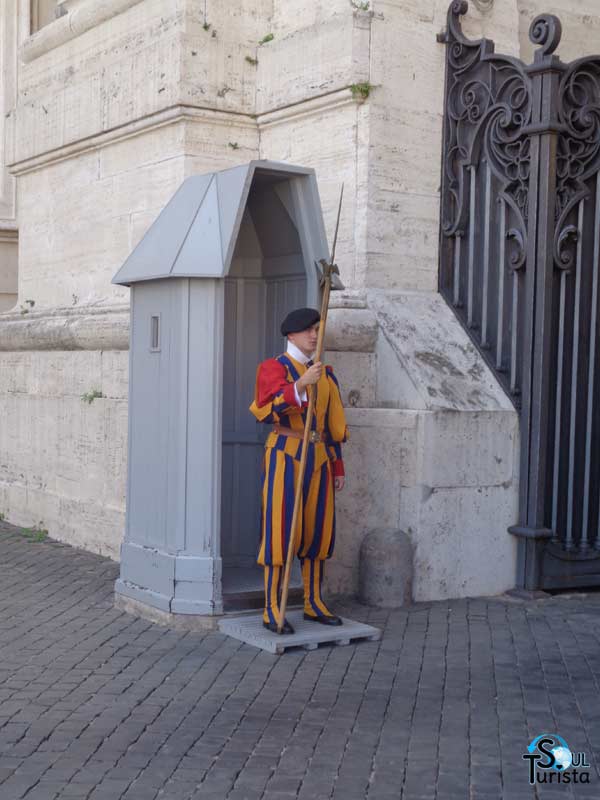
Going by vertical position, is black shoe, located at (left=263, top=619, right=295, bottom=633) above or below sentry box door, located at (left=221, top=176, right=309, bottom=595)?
below

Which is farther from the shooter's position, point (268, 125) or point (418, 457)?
point (268, 125)

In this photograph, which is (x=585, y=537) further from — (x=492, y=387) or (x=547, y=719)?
(x=547, y=719)

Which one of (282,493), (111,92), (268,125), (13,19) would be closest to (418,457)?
(282,493)

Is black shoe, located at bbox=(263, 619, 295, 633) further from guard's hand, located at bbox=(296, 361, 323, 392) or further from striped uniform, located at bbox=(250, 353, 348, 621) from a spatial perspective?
guard's hand, located at bbox=(296, 361, 323, 392)

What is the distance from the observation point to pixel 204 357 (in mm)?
6117

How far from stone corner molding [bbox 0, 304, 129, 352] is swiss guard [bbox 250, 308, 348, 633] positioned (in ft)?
7.79

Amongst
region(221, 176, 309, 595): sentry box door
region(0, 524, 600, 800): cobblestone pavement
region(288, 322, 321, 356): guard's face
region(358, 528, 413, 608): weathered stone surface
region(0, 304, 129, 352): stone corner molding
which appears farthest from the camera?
region(0, 304, 129, 352): stone corner molding

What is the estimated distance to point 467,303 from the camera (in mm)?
7402

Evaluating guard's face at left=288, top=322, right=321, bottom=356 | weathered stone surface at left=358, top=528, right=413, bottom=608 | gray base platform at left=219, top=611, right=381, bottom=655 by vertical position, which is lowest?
gray base platform at left=219, top=611, right=381, bottom=655

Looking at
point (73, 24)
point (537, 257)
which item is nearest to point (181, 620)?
point (537, 257)

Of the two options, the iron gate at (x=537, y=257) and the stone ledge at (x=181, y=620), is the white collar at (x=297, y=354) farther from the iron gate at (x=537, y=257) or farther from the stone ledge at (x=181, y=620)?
the iron gate at (x=537, y=257)

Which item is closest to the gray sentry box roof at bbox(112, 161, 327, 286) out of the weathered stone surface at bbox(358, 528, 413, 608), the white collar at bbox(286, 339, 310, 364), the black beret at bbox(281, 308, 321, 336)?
the black beret at bbox(281, 308, 321, 336)

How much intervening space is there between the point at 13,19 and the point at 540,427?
827 cm

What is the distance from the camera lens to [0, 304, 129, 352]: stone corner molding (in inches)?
326
